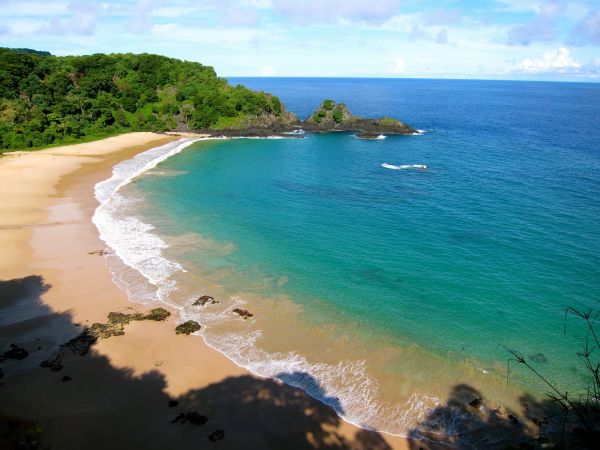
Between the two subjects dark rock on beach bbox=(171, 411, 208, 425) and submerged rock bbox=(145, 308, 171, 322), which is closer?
dark rock on beach bbox=(171, 411, 208, 425)

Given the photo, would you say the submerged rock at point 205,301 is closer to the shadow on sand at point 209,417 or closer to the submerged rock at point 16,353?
the shadow on sand at point 209,417

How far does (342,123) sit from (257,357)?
98.6 m

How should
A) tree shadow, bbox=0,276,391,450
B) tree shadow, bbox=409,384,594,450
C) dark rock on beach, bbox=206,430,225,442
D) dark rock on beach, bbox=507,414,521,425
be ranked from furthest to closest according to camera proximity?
dark rock on beach, bbox=507,414,521,425 → tree shadow, bbox=409,384,594,450 → dark rock on beach, bbox=206,430,225,442 → tree shadow, bbox=0,276,391,450

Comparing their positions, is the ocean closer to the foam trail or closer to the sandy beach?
the foam trail

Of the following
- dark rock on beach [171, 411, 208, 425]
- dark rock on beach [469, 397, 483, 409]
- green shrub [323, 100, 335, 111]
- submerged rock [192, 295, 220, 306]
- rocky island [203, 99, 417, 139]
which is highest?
green shrub [323, 100, 335, 111]

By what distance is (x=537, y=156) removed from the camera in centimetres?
7950

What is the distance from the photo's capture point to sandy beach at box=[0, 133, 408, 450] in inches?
732

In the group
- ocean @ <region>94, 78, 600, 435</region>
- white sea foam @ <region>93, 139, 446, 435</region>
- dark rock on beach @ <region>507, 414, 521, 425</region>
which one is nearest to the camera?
dark rock on beach @ <region>507, 414, 521, 425</region>

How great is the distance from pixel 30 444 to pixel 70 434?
77.6 inches

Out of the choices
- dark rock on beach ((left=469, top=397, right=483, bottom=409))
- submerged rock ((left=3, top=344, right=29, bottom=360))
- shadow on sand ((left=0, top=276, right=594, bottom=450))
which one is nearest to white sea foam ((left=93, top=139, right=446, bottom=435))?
shadow on sand ((left=0, top=276, right=594, bottom=450))

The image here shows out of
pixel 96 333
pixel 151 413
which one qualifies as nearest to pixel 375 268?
pixel 151 413

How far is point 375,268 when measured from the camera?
34.5 metres

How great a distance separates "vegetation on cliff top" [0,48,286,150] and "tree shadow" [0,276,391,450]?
74580 mm

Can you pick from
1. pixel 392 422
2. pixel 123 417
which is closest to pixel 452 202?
pixel 392 422
